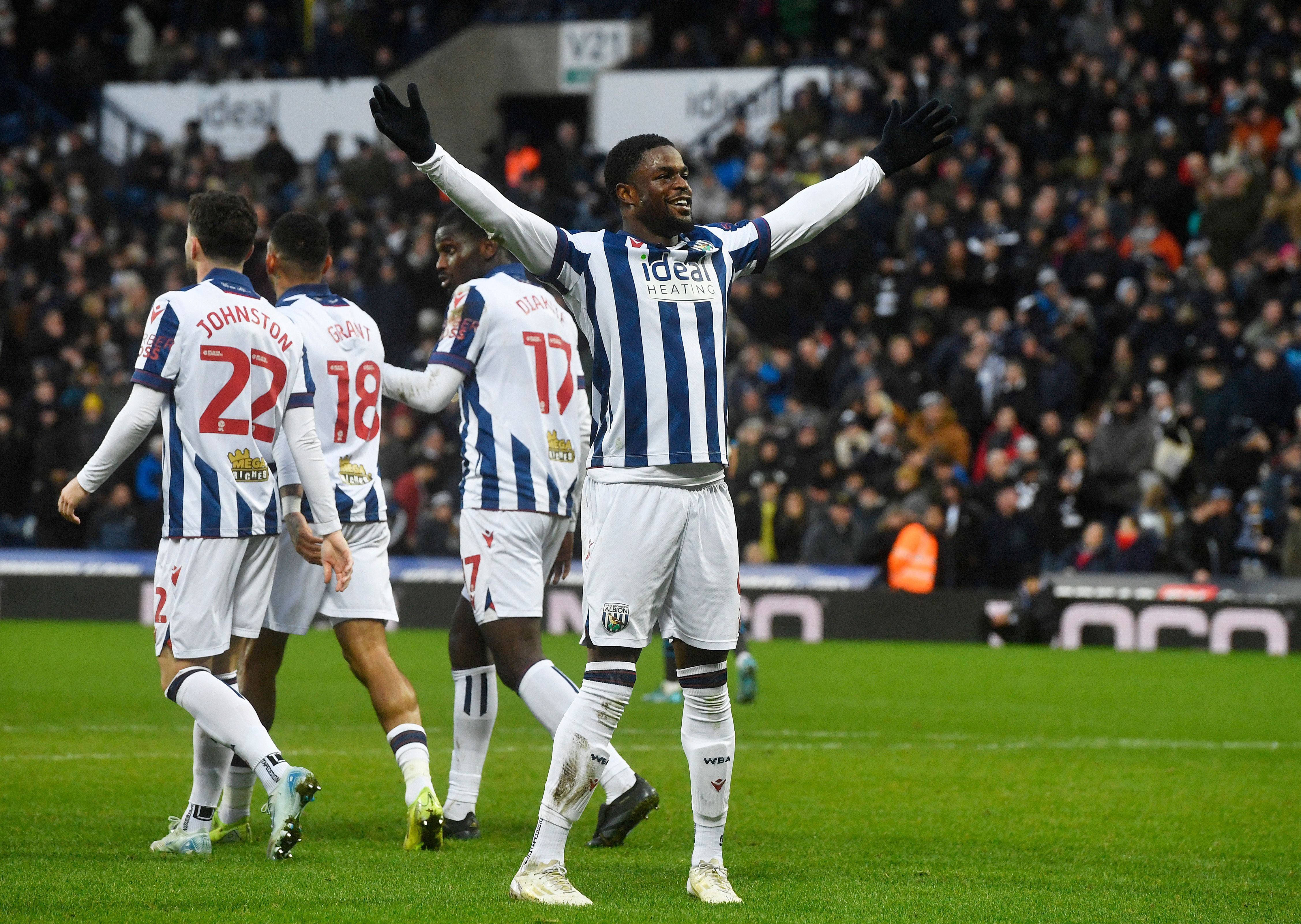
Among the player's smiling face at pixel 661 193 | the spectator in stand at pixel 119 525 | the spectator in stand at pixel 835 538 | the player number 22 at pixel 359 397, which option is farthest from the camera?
the spectator in stand at pixel 119 525

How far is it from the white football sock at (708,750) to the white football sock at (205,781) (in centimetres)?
192

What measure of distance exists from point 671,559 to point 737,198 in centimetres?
1842

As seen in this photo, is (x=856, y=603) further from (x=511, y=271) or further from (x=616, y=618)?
(x=616, y=618)

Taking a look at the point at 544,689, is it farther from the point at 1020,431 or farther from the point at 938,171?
the point at 938,171

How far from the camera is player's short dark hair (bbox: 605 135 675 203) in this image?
5.79m

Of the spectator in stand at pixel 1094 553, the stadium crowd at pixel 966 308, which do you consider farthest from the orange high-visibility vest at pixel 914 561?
the spectator in stand at pixel 1094 553

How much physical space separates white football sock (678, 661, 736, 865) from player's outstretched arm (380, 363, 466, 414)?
197cm

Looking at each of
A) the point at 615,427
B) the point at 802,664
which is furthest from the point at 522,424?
the point at 802,664

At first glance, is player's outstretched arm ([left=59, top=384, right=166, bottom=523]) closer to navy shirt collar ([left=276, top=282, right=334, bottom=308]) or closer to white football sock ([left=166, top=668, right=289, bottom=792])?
white football sock ([left=166, top=668, right=289, bottom=792])

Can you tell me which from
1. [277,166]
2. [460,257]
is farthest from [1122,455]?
[277,166]

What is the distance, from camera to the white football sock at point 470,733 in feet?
23.5

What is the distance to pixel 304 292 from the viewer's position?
7.24 metres

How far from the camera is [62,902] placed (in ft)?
17.6

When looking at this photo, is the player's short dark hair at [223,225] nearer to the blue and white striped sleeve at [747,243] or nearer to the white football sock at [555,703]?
the blue and white striped sleeve at [747,243]
